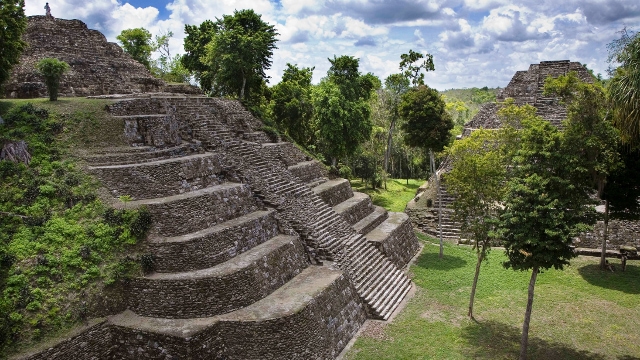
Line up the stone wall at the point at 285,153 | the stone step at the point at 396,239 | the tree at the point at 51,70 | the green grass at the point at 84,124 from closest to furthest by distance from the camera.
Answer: the green grass at the point at 84,124 < the tree at the point at 51,70 < the stone step at the point at 396,239 < the stone wall at the point at 285,153

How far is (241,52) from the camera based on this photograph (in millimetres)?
24250

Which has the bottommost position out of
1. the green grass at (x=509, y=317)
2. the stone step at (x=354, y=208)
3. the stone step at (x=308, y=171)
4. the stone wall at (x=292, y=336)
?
the green grass at (x=509, y=317)

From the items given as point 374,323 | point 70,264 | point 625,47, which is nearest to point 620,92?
point 625,47

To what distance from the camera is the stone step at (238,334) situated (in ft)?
34.8

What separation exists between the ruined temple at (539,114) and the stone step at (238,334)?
28.2 ft

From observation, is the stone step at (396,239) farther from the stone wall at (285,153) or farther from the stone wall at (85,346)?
the stone wall at (85,346)

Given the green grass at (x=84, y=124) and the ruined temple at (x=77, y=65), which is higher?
the ruined temple at (x=77, y=65)

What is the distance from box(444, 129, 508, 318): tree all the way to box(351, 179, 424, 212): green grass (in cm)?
1481

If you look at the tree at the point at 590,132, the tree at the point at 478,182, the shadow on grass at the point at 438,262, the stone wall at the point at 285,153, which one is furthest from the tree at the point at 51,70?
the tree at the point at 590,132

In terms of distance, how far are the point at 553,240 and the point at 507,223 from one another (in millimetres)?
1087

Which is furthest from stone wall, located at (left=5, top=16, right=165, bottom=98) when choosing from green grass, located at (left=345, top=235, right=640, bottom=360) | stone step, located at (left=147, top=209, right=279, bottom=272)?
green grass, located at (left=345, top=235, right=640, bottom=360)

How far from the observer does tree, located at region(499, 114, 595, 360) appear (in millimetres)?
10586

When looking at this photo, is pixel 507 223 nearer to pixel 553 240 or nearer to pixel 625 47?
pixel 553 240

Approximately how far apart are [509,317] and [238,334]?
8997 mm
